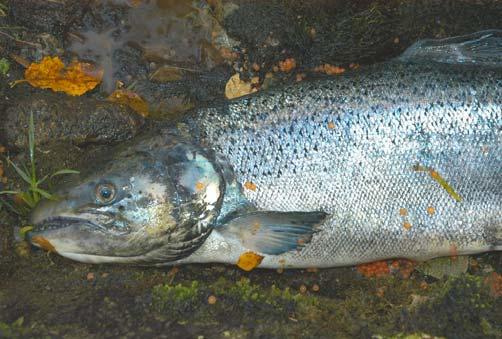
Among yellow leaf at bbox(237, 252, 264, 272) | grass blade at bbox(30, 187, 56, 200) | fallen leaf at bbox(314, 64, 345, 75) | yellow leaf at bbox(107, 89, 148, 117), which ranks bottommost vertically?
yellow leaf at bbox(237, 252, 264, 272)

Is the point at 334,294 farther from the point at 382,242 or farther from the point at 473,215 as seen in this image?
the point at 473,215

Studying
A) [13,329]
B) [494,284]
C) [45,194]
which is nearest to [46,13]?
[45,194]

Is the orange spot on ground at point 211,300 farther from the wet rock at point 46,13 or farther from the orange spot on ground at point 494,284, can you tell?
the wet rock at point 46,13

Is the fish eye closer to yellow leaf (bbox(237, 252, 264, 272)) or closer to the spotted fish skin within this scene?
the spotted fish skin

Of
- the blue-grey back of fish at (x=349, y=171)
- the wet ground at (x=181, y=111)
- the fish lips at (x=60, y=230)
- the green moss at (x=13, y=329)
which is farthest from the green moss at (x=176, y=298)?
the green moss at (x=13, y=329)

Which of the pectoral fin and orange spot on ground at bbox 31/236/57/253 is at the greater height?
the pectoral fin

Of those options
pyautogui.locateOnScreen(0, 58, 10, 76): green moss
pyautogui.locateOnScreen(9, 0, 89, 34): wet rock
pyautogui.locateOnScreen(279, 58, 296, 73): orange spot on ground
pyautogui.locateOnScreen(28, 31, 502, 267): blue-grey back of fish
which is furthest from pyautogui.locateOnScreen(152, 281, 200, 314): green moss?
pyautogui.locateOnScreen(9, 0, 89, 34): wet rock

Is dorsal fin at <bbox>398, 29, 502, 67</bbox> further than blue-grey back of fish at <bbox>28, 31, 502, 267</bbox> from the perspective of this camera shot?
Yes

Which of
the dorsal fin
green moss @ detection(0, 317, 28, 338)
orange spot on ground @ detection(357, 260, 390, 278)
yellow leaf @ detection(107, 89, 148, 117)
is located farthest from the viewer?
yellow leaf @ detection(107, 89, 148, 117)
